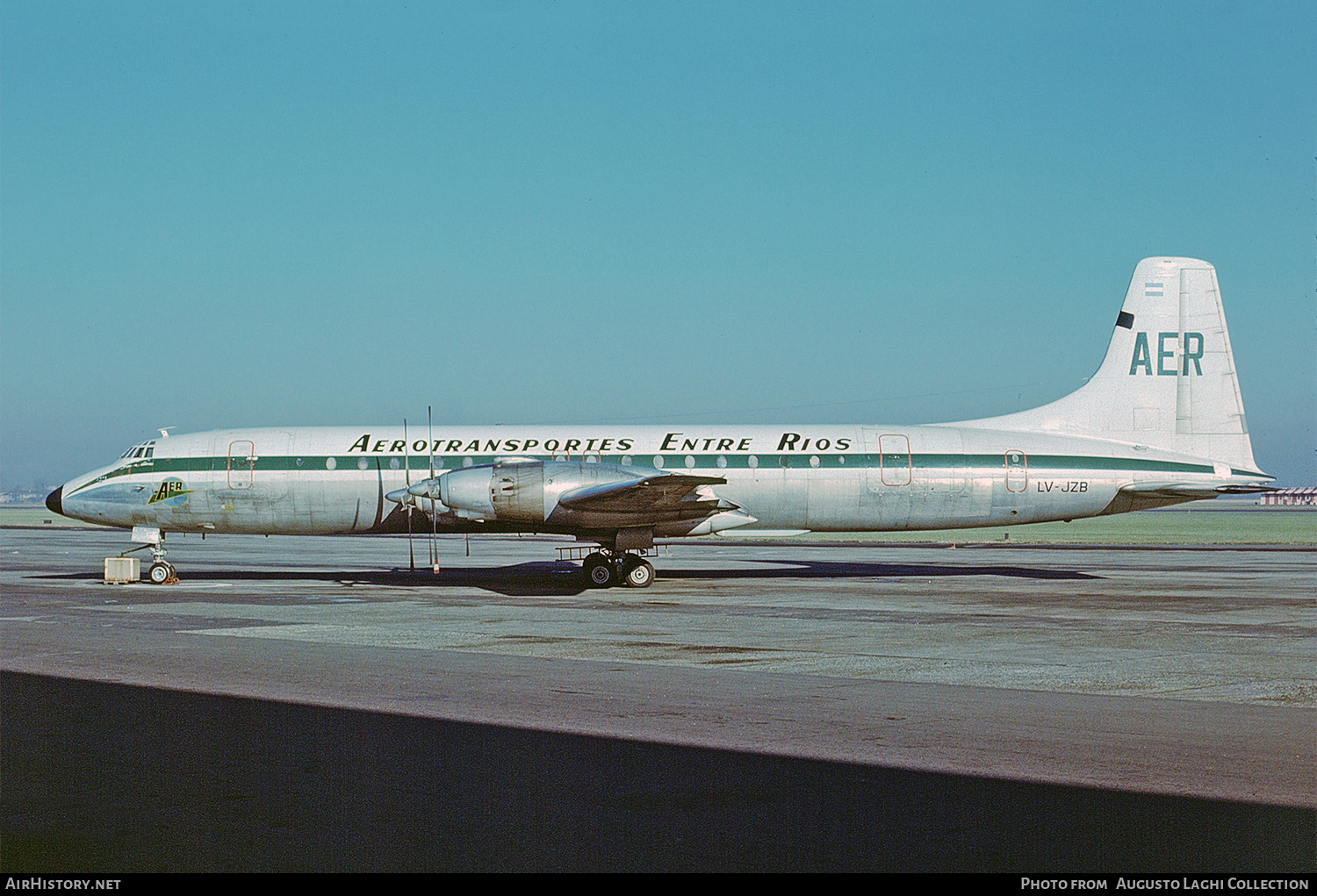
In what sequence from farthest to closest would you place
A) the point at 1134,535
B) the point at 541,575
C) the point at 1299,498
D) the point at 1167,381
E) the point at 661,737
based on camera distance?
the point at 1299,498 → the point at 1134,535 → the point at 541,575 → the point at 1167,381 → the point at 661,737

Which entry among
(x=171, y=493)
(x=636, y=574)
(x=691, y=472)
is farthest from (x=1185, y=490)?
(x=171, y=493)

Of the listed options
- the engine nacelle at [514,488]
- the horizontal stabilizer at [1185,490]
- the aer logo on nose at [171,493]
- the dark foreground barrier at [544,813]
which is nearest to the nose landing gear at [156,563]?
the aer logo on nose at [171,493]

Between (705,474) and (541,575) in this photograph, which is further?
(541,575)

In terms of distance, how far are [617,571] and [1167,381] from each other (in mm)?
15648

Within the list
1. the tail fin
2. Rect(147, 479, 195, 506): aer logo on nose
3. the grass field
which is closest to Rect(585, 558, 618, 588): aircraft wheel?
Rect(147, 479, 195, 506): aer logo on nose

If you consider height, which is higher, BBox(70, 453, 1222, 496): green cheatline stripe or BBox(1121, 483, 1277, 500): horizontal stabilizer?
BBox(70, 453, 1222, 496): green cheatline stripe

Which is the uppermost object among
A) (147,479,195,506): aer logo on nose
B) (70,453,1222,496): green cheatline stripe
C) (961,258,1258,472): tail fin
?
(961,258,1258,472): tail fin

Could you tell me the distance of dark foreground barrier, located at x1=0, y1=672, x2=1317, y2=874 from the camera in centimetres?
652

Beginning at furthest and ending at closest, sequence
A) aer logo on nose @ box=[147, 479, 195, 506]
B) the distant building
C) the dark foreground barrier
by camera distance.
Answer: the distant building, aer logo on nose @ box=[147, 479, 195, 506], the dark foreground barrier

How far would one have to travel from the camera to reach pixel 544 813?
7.52 m

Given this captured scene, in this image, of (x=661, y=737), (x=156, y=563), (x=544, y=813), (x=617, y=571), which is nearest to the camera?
(x=544, y=813)

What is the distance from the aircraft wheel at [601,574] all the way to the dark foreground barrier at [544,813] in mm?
18584
